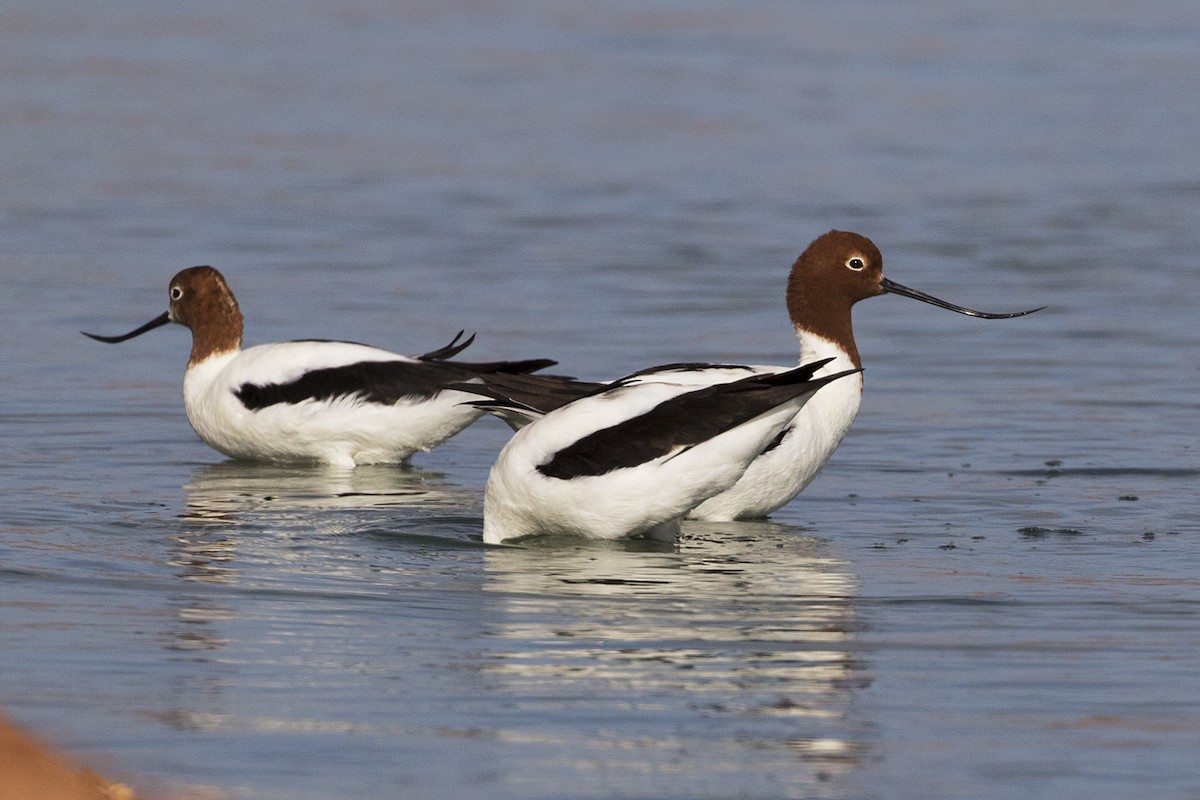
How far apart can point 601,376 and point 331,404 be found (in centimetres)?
217

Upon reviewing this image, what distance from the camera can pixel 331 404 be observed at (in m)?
11.2

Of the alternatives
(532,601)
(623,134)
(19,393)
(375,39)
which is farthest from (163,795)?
(375,39)

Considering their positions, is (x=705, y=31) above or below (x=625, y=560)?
above

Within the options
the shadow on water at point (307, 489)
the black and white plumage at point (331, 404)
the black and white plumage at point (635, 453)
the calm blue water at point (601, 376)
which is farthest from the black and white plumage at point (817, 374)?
the black and white plumage at point (331, 404)

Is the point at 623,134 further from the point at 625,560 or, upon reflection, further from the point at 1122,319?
the point at 625,560

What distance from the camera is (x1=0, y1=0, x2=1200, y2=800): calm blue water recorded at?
19.7 ft

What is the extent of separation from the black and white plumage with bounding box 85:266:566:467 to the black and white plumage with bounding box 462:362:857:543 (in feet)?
7.40

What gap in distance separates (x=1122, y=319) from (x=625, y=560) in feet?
25.0

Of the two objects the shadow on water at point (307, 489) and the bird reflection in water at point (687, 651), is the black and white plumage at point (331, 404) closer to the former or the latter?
the shadow on water at point (307, 489)

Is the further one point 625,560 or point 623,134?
point 623,134

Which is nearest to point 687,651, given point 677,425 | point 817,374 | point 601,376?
point 677,425

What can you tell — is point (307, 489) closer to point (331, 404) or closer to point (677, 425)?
point (331, 404)

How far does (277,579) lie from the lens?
798cm

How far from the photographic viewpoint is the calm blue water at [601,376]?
19.7ft
